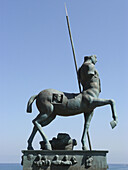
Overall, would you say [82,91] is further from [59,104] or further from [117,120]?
[117,120]

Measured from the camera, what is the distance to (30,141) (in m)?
8.49

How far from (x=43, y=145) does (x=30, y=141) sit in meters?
0.45

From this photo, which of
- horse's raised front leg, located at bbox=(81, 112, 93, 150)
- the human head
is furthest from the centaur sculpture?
the human head

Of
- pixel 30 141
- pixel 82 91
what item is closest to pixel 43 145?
pixel 30 141

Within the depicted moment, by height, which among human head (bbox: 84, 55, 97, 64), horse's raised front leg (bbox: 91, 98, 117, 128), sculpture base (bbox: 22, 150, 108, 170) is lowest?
sculpture base (bbox: 22, 150, 108, 170)

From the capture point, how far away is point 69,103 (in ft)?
27.8

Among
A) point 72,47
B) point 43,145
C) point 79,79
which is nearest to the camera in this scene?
point 43,145

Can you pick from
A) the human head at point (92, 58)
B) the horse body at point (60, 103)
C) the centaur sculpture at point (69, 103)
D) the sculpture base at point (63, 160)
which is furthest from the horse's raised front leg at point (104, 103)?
the human head at point (92, 58)

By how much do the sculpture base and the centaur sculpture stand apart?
0.36 m

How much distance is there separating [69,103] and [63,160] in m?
1.74

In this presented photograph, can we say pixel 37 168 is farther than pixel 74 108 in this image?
No

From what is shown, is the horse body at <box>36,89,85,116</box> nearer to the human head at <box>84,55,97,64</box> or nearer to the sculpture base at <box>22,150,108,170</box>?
the sculpture base at <box>22,150,108,170</box>

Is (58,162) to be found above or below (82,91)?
below

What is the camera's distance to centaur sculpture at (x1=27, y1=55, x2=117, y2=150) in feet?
27.5
